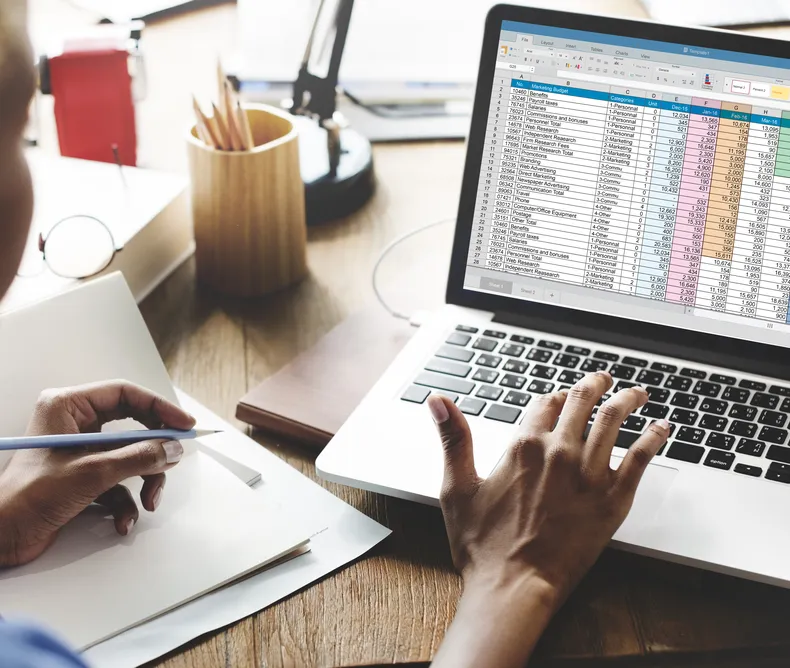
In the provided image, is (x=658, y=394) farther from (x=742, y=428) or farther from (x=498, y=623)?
(x=498, y=623)

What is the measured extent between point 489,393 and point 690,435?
0.58 feet

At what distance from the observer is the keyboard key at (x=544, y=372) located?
0.83 meters

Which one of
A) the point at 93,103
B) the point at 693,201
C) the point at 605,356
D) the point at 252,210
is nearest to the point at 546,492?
the point at 605,356

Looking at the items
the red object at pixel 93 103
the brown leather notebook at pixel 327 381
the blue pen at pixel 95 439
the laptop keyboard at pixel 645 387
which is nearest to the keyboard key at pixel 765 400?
the laptop keyboard at pixel 645 387

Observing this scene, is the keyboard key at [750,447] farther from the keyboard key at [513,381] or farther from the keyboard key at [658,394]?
the keyboard key at [513,381]

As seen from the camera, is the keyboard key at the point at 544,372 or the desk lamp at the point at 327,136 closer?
the keyboard key at the point at 544,372

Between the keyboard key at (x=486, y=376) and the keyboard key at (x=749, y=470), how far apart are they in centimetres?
22

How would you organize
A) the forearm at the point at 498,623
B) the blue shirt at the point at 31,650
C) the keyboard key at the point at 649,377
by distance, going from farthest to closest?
the keyboard key at the point at 649,377 < the forearm at the point at 498,623 < the blue shirt at the point at 31,650

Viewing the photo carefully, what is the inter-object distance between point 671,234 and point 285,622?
1.58ft

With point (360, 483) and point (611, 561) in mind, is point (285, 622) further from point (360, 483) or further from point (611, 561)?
point (611, 561)

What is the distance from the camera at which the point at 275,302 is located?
3.43 feet

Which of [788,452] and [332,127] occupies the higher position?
[332,127]

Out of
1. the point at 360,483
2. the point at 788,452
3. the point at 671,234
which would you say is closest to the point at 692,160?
the point at 671,234

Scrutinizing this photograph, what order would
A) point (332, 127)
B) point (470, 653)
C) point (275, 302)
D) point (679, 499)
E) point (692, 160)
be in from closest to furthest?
point (470, 653)
point (679, 499)
point (692, 160)
point (275, 302)
point (332, 127)
